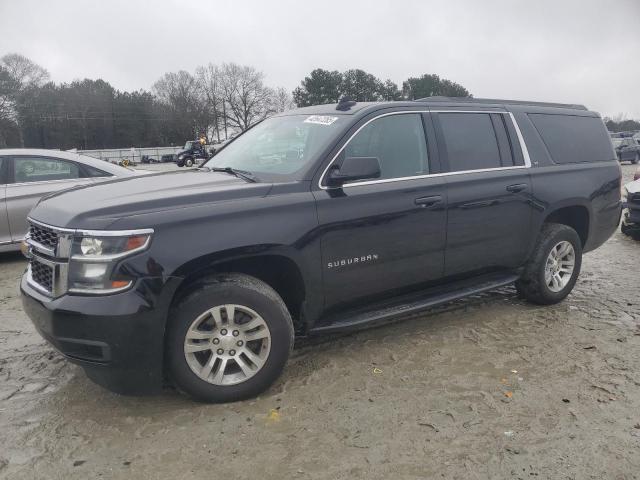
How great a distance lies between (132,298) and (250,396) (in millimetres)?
1000

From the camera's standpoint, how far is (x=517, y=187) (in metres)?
4.48

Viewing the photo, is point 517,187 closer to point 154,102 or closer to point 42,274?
point 42,274

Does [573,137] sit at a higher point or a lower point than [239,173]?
higher

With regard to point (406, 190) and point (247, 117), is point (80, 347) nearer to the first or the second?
point (406, 190)

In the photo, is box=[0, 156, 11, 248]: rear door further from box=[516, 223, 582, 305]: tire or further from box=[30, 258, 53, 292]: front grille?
box=[516, 223, 582, 305]: tire

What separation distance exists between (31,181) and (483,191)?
5.89 m

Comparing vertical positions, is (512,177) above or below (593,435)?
above

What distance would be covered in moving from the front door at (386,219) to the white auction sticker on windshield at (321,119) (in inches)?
10.7

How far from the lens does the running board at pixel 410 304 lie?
3584 millimetres

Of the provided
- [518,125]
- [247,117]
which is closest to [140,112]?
[247,117]

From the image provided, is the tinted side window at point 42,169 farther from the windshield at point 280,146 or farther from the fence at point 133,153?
the fence at point 133,153

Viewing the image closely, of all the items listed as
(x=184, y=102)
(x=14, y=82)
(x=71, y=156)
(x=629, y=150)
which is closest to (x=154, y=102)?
(x=184, y=102)

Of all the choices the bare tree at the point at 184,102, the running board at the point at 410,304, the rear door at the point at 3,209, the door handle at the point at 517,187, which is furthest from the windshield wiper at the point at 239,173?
the bare tree at the point at 184,102

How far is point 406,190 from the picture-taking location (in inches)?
151
